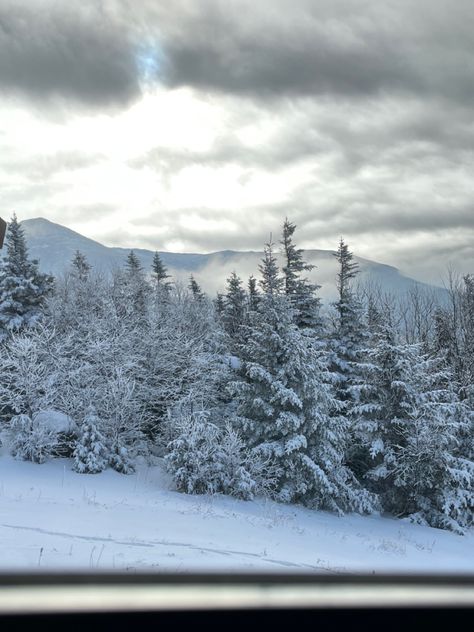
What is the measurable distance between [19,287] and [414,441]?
21.4 meters

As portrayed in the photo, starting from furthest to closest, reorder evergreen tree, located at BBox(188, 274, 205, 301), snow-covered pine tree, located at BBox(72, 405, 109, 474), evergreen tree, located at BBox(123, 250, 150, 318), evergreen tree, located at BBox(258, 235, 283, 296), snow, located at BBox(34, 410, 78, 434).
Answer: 1. evergreen tree, located at BBox(188, 274, 205, 301)
2. evergreen tree, located at BBox(123, 250, 150, 318)
3. evergreen tree, located at BBox(258, 235, 283, 296)
4. snow, located at BBox(34, 410, 78, 434)
5. snow-covered pine tree, located at BBox(72, 405, 109, 474)

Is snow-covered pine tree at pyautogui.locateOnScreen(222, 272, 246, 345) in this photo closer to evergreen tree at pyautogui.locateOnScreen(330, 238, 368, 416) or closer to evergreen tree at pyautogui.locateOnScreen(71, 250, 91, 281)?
evergreen tree at pyautogui.locateOnScreen(330, 238, 368, 416)

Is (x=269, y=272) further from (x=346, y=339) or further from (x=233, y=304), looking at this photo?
(x=233, y=304)

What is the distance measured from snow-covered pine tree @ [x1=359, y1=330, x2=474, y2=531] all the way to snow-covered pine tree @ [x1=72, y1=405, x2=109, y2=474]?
1022 cm

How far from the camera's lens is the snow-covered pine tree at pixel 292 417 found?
1991 cm

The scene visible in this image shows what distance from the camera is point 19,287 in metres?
28.9

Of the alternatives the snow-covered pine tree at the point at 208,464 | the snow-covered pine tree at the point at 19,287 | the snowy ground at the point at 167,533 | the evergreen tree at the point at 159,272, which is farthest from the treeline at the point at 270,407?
the evergreen tree at the point at 159,272

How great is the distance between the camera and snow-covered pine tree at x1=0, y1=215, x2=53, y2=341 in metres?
28.4

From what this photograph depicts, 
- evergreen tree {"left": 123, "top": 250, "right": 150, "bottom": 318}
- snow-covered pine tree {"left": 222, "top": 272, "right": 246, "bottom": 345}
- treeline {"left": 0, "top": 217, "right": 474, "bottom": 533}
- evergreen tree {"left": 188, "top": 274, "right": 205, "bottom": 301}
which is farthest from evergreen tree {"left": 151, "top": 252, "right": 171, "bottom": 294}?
treeline {"left": 0, "top": 217, "right": 474, "bottom": 533}

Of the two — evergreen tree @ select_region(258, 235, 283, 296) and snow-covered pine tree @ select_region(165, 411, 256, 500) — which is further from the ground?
evergreen tree @ select_region(258, 235, 283, 296)

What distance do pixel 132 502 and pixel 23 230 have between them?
847 inches

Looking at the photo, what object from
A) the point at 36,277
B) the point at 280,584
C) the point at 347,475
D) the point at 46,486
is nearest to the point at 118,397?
the point at 46,486

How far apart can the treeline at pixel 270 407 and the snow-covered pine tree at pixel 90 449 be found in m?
0.06

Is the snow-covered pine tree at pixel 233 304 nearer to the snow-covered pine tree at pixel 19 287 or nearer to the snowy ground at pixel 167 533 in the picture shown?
the snow-covered pine tree at pixel 19 287
